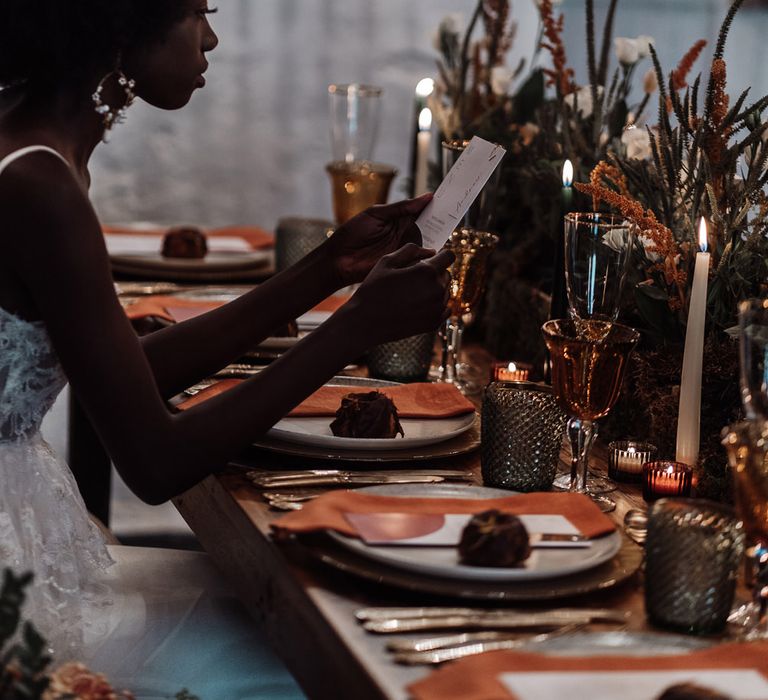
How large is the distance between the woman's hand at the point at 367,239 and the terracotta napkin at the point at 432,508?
0.49 meters

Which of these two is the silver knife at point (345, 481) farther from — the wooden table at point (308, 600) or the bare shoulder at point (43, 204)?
the bare shoulder at point (43, 204)

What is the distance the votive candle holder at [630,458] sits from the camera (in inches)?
56.1

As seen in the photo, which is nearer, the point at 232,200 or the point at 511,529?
the point at 511,529

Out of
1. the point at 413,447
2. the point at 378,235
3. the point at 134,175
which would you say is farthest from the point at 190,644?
the point at 134,175

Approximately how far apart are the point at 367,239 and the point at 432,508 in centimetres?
53

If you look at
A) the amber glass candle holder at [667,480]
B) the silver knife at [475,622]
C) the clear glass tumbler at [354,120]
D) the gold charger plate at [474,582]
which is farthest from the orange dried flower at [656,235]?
the clear glass tumbler at [354,120]

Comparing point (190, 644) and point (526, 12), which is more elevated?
point (526, 12)

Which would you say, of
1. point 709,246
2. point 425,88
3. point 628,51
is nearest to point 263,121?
point 425,88

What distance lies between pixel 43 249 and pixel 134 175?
2332 millimetres

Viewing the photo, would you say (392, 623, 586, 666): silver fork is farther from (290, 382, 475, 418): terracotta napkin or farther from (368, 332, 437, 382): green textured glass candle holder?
(368, 332, 437, 382): green textured glass candle holder

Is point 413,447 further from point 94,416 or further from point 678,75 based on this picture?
point 678,75

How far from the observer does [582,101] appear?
77.9 inches

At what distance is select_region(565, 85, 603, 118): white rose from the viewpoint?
1966mm

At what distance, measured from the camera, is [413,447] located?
4.66 ft
